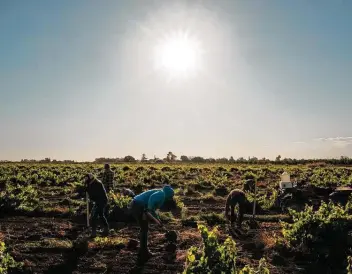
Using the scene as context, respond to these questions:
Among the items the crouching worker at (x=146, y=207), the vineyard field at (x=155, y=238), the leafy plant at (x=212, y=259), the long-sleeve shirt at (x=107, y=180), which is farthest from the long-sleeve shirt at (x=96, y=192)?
the leafy plant at (x=212, y=259)

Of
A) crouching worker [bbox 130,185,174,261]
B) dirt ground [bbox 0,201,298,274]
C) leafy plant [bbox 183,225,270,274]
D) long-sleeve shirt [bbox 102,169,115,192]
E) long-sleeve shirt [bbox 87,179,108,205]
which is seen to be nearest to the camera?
leafy plant [bbox 183,225,270,274]

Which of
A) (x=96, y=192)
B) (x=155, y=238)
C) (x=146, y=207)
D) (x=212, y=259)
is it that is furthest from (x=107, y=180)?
(x=212, y=259)

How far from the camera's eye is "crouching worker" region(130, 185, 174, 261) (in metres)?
8.40

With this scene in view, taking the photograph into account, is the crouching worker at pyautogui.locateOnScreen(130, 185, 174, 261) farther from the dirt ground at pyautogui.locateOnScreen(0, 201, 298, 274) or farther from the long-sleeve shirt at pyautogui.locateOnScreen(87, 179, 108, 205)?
the long-sleeve shirt at pyautogui.locateOnScreen(87, 179, 108, 205)

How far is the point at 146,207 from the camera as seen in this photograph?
8.71 meters

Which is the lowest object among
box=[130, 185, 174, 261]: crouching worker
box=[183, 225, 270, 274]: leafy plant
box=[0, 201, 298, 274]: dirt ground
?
box=[0, 201, 298, 274]: dirt ground

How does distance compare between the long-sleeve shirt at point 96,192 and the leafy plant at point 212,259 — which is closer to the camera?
the leafy plant at point 212,259

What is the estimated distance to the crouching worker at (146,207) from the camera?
27.6 feet

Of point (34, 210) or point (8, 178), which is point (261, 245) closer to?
point (34, 210)

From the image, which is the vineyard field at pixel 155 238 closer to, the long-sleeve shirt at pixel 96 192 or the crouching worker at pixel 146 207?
the crouching worker at pixel 146 207

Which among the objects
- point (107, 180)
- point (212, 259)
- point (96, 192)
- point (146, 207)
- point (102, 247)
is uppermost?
point (107, 180)

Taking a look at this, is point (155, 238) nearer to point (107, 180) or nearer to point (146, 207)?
point (146, 207)

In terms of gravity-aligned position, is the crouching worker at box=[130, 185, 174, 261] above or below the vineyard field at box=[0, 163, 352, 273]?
above

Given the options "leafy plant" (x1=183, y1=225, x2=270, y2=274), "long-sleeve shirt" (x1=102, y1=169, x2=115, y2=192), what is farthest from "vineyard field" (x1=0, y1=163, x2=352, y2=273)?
"long-sleeve shirt" (x1=102, y1=169, x2=115, y2=192)
